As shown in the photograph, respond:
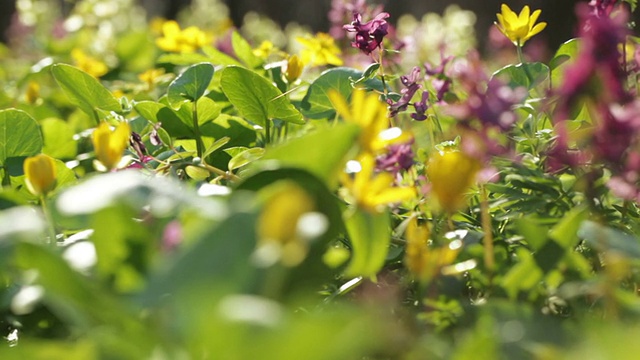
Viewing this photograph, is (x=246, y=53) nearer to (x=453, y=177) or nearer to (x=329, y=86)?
(x=329, y=86)

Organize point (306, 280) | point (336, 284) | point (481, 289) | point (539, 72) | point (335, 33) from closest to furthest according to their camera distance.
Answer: point (306, 280) < point (481, 289) < point (336, 284) < point (539, 72) < point (335, 33)

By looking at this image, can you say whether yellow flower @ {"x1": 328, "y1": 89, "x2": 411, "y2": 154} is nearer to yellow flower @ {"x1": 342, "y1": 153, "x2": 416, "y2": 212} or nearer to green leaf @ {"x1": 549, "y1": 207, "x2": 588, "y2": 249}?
yellow flower @ {"x1": 342, "y1": 153, "x2": 416, "y2": 212}

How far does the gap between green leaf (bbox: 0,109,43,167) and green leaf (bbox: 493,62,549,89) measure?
0.67 meters

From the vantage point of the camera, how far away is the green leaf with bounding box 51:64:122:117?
1.28 metres

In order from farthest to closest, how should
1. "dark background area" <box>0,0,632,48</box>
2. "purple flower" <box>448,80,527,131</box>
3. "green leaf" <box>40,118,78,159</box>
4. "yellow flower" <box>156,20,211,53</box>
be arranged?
"dark background area" <box>0,0,632,48</box> → "yellow flower" <box>156,20,211,53</box> → "green leaf" <box>40,118,78,159</box> → "purple flower" <box>448,80,527,131</box>

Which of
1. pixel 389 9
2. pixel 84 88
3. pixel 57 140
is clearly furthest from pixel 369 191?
pixel 389 9

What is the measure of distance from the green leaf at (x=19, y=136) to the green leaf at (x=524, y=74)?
2.20 feet

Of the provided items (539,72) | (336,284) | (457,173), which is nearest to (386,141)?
(457,173)

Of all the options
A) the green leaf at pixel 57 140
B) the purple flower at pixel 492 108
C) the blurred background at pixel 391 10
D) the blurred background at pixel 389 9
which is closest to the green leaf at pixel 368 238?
the purple flower at pixel 492 108

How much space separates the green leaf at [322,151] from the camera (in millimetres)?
711

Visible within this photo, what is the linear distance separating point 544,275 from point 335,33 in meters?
1.55

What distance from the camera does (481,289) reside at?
87 cm

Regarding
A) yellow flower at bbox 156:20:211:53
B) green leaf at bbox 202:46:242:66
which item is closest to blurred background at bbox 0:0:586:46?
yellow flower at bbox 156:20:211:53

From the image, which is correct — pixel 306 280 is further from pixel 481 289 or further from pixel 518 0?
pixel 518 0
